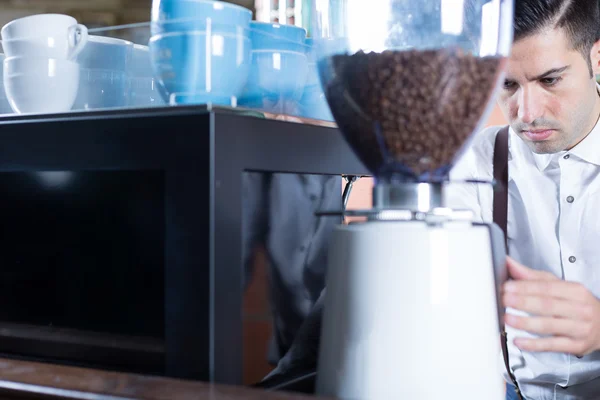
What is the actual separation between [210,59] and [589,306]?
A: 0.47 m

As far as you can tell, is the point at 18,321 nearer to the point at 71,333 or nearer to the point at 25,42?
the point at 71,333

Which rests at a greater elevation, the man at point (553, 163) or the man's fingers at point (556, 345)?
the man at point (553, 163)

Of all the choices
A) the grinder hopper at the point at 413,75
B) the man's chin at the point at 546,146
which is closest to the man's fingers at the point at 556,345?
the grinder hopper at the point at 413,75

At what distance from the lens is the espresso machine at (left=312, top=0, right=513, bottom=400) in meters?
0.46

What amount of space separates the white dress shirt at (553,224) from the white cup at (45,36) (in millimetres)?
735

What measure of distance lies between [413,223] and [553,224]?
2.97 feet

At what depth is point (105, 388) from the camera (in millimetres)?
457

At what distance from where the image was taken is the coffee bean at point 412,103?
47 centimetres

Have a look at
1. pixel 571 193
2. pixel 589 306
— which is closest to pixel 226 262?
pixel 589 306

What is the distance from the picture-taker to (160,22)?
0.55 m

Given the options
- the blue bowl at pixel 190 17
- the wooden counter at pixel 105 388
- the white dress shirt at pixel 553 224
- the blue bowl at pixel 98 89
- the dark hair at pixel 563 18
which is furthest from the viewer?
the white dress shirt at pixel 553 224

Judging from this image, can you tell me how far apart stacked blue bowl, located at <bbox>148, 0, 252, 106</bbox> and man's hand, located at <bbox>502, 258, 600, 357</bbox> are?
29cm

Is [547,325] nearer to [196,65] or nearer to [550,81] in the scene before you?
[196,65]

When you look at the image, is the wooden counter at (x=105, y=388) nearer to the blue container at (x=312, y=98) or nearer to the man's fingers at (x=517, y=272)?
the man's fingers at (x=517, y=272)
